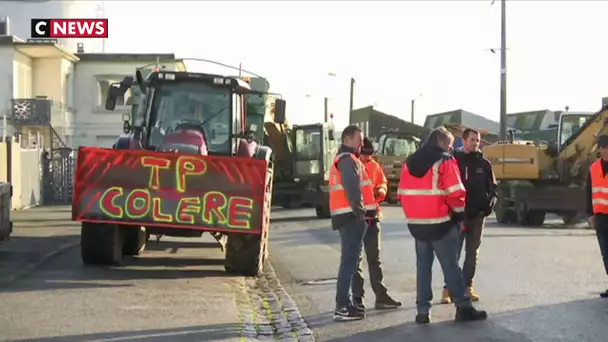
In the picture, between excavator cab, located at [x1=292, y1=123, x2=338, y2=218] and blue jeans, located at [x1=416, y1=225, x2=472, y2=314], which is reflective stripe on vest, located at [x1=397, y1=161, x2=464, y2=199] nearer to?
blue jeans, located at [x1=416, y1=225, x2=472, y2=314]

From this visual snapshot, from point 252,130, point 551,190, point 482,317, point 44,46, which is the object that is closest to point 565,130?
point 551,190

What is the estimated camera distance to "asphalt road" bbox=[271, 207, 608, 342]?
881cm

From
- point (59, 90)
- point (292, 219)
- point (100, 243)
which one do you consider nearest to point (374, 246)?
point (100, 243)

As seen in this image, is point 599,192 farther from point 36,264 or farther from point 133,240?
point 36,264

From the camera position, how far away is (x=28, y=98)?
147 ft

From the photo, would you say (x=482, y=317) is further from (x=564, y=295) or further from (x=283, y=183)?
(x=283, y=183)

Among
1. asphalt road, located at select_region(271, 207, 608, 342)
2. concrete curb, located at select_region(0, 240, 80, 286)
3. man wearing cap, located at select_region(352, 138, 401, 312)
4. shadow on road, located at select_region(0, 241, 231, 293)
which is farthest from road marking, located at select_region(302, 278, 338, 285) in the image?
concrete curb, located at select_region(0, 240, 80, 286)

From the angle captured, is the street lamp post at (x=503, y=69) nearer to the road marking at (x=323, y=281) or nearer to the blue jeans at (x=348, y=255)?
the road marking at (x=323, y=281)

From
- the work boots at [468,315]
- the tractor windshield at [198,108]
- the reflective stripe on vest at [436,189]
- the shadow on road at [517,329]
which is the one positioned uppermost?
the tractor windshield at [198,108]

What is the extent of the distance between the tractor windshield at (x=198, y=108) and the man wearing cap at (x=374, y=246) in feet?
16.2

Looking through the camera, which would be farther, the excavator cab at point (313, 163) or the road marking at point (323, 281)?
the excavator cab at point (313, 163)


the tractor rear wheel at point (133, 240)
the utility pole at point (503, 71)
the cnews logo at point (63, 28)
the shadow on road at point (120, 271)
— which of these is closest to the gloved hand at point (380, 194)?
the shadow on road at point (120, 271)

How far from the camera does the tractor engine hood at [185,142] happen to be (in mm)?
13824

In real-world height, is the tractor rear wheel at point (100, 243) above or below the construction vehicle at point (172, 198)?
below
